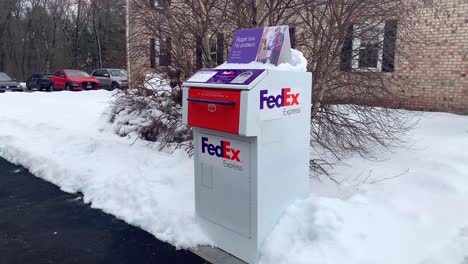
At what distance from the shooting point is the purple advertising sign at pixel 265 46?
11.1ft

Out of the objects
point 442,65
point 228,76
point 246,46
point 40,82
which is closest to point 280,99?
point 228,76

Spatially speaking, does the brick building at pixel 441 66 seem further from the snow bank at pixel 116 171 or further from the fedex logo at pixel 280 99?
the fedex logo at pixel 280 99

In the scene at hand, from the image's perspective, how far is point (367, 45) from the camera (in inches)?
233

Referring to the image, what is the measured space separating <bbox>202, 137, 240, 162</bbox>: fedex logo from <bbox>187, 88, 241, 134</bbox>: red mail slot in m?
0.20

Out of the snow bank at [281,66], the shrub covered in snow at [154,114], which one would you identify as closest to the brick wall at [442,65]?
the shrub covered in snow at [154,114]

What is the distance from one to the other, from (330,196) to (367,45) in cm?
281

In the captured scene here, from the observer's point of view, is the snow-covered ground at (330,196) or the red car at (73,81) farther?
the red car at (73,81)

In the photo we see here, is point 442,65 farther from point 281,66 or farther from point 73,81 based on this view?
point 73,81

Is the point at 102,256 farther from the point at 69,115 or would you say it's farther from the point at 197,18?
the point at 69,115

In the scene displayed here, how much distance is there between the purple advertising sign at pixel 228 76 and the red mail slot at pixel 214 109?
85 millimetres

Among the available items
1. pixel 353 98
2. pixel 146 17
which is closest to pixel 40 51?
pixel 146 17

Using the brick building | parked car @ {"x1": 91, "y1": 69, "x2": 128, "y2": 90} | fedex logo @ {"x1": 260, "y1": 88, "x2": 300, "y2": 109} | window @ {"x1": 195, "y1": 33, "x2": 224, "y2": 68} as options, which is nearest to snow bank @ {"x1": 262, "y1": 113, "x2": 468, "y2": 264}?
fedex logo @ {"x1": 260, "y1": 88, "x2": 300, "y2": 109}

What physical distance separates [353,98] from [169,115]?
337cm

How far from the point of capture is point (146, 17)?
707cm
